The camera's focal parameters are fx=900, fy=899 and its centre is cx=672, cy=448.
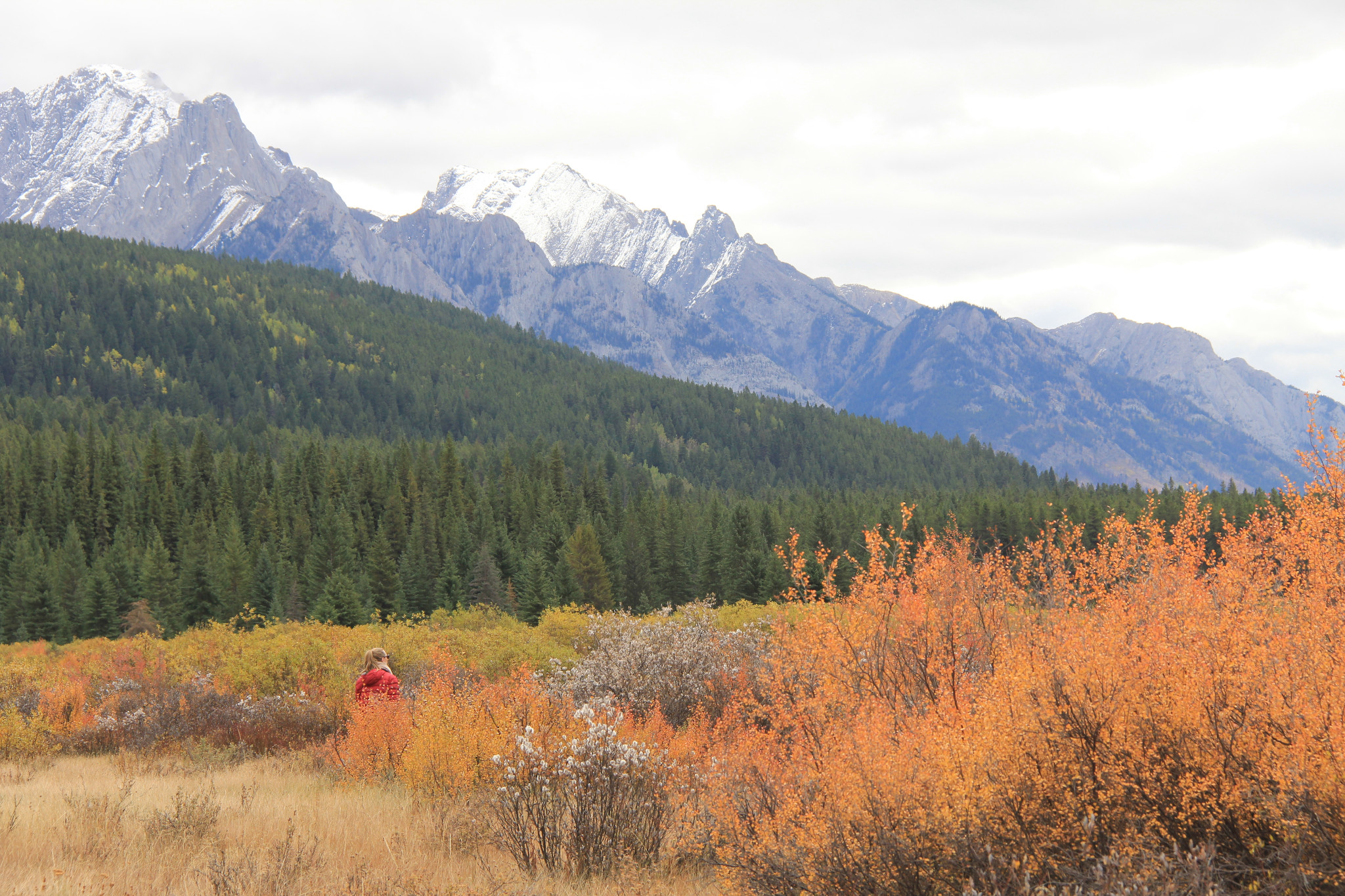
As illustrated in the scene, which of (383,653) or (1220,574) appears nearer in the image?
(1220,574)

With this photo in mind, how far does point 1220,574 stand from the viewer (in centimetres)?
1326

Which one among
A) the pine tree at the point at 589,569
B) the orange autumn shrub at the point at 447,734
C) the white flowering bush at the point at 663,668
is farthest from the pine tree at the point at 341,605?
the orange autumn shrub at the point at 447,734

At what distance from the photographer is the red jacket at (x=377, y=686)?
577 inches

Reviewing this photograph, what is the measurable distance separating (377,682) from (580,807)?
6.21 metres

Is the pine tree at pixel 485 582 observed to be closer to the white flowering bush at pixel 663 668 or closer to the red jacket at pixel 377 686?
the white flowering bush at pixel 663 668

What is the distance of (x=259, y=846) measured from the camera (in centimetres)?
1002

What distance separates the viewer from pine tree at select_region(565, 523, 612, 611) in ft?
262

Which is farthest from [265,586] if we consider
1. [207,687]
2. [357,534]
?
[207,687]

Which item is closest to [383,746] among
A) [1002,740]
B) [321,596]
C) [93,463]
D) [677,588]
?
[1002,740]

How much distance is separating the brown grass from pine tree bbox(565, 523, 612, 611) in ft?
217

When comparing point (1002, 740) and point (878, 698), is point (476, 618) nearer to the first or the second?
point (878, 698)

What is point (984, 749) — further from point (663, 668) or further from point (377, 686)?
point (663, 668)

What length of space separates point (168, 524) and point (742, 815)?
97.6 m

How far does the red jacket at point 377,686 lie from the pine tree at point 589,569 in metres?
63.7
